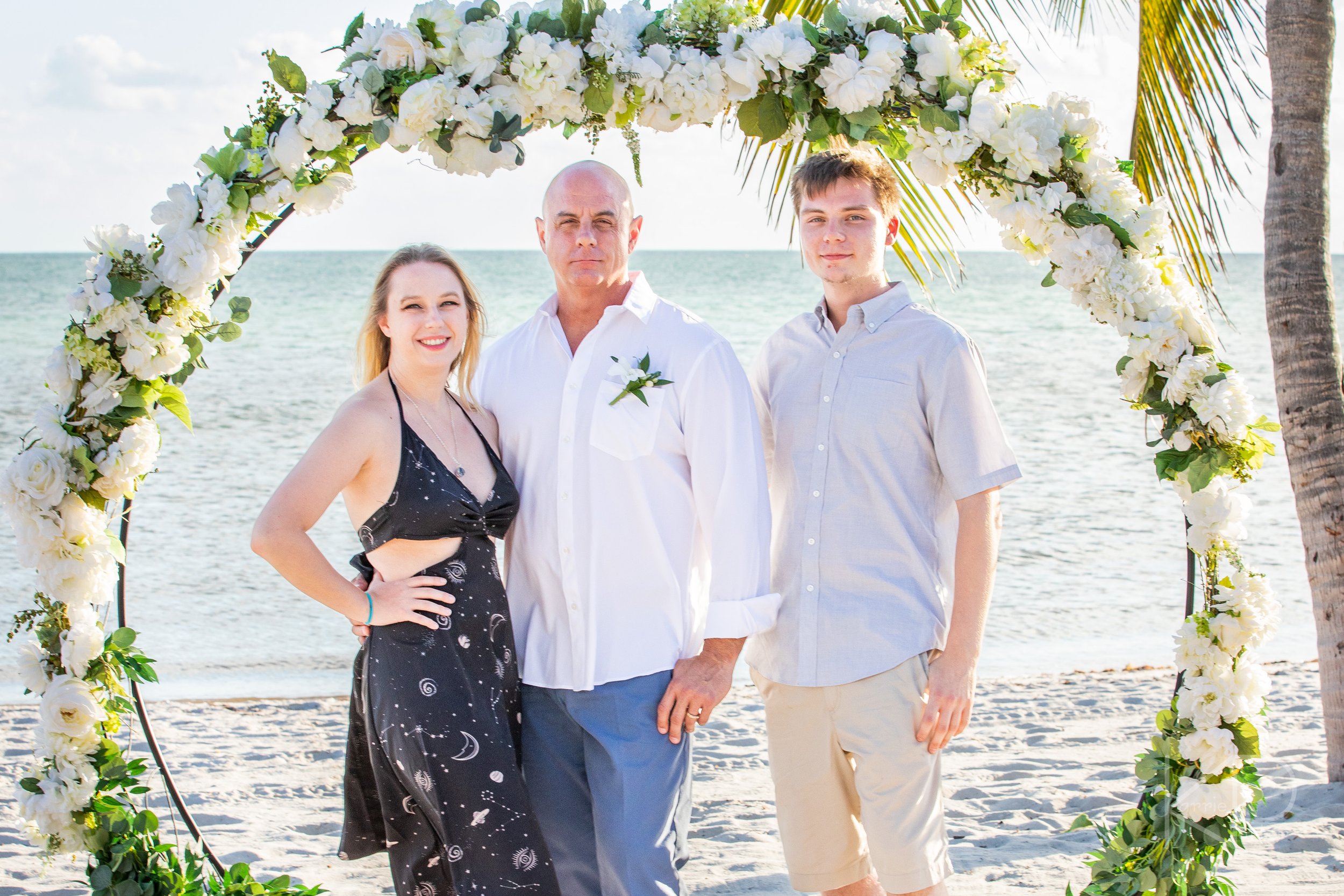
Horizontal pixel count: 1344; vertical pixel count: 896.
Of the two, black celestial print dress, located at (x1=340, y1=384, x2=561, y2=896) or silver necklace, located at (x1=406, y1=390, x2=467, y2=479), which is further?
silver necklace, located at (x1=406, y1=390, x2=467, y2=479)

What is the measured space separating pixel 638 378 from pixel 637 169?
2.01 feet

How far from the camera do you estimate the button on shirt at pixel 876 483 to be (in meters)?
3.19

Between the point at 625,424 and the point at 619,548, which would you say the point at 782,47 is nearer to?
the point at 625,424

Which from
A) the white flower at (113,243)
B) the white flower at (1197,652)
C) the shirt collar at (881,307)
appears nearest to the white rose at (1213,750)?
the white flower at (1197,652)

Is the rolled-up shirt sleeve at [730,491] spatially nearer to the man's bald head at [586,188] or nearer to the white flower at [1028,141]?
the man's bald head at [586,188]

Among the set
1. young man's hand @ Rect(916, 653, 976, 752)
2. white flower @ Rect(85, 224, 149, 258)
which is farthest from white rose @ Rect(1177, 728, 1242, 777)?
white flower @ Rect(85, 224, 149, 258)

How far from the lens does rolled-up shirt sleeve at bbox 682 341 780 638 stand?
3.17 metres

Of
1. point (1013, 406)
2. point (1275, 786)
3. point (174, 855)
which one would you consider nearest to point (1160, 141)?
point (1275, 786)

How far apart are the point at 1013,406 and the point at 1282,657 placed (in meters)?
12.3

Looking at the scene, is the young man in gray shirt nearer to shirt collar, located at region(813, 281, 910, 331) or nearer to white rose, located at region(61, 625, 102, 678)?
shirt collar, located at region(813, 281, 910, 331)

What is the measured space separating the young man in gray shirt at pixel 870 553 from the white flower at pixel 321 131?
1.37m

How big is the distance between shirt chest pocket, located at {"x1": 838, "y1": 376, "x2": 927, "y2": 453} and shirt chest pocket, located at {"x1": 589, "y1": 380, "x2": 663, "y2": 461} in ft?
1.82

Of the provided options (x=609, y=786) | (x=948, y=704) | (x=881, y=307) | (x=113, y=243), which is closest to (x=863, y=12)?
(x=881, y=307)

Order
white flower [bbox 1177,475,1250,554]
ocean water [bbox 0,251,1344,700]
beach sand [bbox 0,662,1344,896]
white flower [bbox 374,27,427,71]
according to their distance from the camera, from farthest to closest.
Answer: ocean water [bbox 0,251,1344,700] < beach sand [bbox 0,662,1344,896] < white flower [bbox 374,27,427,71] < white flower [bbox 1177,475,1250,554]
